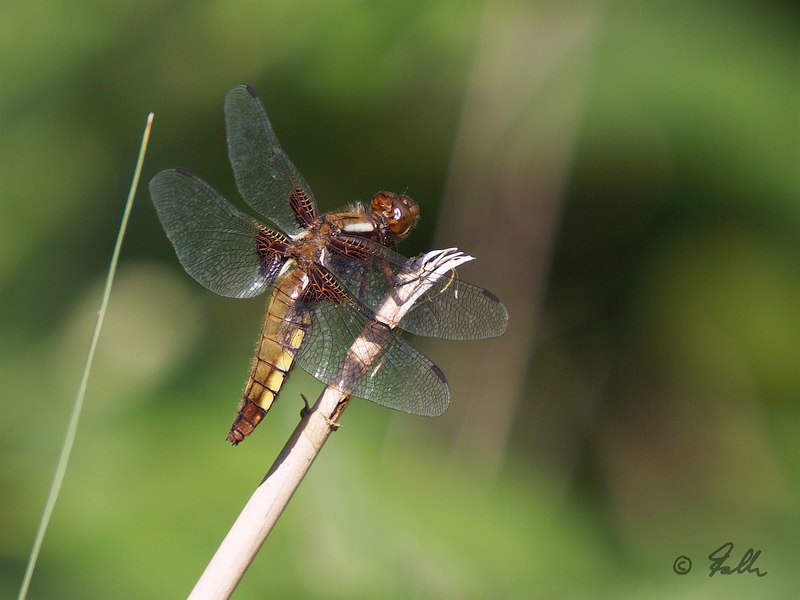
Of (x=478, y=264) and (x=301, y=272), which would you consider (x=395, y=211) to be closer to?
(x=301, y=272)

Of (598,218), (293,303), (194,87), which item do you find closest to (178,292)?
(194,87)

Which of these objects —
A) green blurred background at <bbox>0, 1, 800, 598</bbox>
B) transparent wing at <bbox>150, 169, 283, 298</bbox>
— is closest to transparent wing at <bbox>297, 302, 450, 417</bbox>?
transparent wing at <bbox>150, 169, 283, 298</bbox>

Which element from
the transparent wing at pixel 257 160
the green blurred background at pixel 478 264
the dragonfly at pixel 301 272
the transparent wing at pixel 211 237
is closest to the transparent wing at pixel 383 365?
the dragonfly at pixel 301 272

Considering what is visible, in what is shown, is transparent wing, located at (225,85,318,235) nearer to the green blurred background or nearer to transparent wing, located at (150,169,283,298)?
transparent wing, located at (150,169,283,298)

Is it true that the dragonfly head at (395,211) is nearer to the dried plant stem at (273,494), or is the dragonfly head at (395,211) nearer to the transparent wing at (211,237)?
the transparent wing at (211,237)

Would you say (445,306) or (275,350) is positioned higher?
(445,306)

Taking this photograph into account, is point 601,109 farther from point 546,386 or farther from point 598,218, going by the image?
point 546,386

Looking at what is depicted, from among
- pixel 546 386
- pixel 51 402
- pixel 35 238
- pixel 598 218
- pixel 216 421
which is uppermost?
pixel 598 218

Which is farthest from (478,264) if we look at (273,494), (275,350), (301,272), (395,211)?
(273,494)
